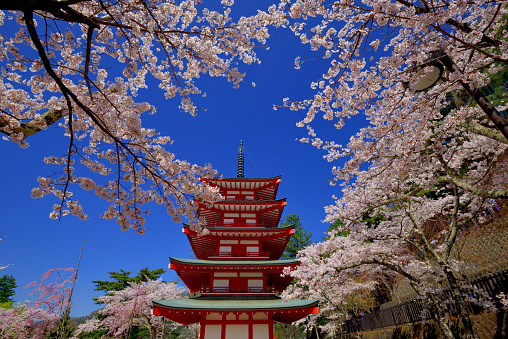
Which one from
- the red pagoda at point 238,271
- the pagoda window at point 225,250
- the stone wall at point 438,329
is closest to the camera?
the stone wall at point 438,329

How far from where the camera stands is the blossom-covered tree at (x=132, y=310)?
17516 mm

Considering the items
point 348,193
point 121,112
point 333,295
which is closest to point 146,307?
point 333,295

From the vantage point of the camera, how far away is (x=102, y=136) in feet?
14.5

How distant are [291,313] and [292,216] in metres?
20.8

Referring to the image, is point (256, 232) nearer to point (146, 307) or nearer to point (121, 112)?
point (121, 112)

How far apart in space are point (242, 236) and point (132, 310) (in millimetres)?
10836

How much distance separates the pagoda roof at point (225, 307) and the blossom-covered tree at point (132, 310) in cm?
869

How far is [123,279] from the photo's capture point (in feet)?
72.3

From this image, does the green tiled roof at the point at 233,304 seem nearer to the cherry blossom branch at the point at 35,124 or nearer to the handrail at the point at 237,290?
the handrail at the point at 237,290


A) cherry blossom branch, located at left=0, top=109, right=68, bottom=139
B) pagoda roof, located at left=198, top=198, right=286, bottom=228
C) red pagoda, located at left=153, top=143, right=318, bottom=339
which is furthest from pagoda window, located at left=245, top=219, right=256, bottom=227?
cherry blossom branch, located at left=0, top=109, right=68, bottom=139

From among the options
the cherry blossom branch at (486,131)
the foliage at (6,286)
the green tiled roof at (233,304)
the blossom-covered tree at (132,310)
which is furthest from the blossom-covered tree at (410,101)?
Result: the foliage at (6,286)

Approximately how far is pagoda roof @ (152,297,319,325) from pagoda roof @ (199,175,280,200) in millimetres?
6317

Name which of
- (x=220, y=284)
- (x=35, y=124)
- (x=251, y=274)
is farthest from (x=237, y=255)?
(x=35, y=124)

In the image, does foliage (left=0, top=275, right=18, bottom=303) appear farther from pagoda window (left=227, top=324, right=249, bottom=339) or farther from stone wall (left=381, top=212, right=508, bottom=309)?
stone wall (left=381, top=212, right=508, bottom=309)
